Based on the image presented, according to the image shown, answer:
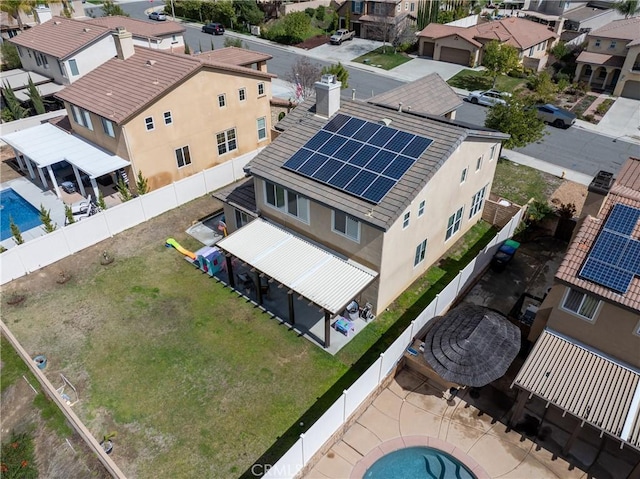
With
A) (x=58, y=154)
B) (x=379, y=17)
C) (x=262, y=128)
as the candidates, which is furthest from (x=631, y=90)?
(x=58, y=154)

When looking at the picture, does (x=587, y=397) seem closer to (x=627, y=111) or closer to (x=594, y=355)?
(x=594, y=355)

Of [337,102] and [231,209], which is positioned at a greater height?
[337,102]

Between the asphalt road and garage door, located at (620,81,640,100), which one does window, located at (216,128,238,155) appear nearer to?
the asphalt road

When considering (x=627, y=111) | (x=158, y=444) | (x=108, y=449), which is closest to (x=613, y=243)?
(x=158, y=444)

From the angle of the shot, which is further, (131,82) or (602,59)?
(602,59)

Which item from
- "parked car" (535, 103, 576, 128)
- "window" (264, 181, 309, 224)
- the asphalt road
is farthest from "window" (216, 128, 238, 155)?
"parked car" (535, 103, 576, 128)

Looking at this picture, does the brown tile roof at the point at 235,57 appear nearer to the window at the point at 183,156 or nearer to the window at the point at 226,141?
the window at the point at 226,141

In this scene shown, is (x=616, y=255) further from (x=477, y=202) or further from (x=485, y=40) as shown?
(x=485, y=40)
